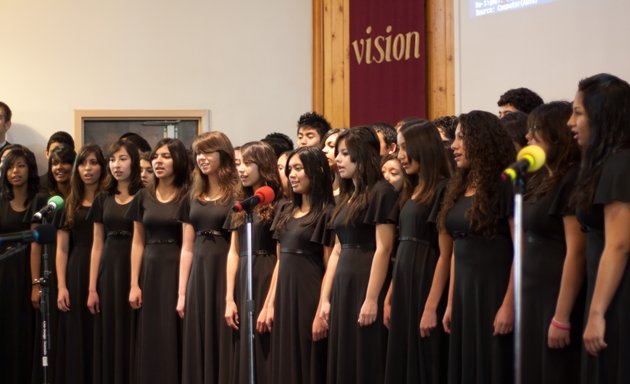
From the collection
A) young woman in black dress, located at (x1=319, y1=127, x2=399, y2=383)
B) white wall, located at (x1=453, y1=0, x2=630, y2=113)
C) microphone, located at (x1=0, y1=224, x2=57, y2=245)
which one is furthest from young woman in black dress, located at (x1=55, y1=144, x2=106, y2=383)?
white wall, located at (x1=453, y1=0, x2=630, y2=113)

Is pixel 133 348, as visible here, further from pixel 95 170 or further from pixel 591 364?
pixel 591 364

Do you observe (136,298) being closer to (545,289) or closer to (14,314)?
(14,314)

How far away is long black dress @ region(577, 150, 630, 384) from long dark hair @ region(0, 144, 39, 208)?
13.8 ft

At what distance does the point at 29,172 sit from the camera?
6484mm

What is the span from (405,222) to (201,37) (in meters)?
5.03

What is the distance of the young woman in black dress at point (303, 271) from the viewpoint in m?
4.85

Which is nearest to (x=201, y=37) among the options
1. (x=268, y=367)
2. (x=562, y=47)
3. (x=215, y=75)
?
(x=215, y=75)

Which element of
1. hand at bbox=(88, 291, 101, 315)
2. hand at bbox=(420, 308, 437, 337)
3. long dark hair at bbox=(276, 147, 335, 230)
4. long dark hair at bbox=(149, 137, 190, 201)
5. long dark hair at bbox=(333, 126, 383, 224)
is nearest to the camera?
hand at bbox=(420, 308, 437, 337)

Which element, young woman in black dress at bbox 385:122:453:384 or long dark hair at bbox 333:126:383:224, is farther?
long dark hair at bbox 333:126:383:224

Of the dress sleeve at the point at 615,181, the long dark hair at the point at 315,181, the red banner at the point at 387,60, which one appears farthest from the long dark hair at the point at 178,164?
the dress sleeve at the point at 615,181

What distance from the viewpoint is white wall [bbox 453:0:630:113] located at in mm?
6254

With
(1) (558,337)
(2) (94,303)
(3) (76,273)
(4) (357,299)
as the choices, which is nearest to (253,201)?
(4) (357,299)

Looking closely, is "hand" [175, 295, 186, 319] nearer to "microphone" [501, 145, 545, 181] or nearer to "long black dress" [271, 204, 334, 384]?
"long black dress" [271, 204, 334, 384]

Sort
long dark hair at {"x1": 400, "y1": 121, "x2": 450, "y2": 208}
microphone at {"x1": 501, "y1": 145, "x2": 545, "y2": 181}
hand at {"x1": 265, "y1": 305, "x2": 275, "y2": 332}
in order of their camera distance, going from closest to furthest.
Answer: microphone at {"x1": 501, "y1": 145, "x2": 545, "y2": 181}
long dark hair at {"x1": 400, "y1": 121, "x2": 450, "y2": 208}
hand at {"x1": 265, "y1": 305, "x2": 275, "y2": 332}
